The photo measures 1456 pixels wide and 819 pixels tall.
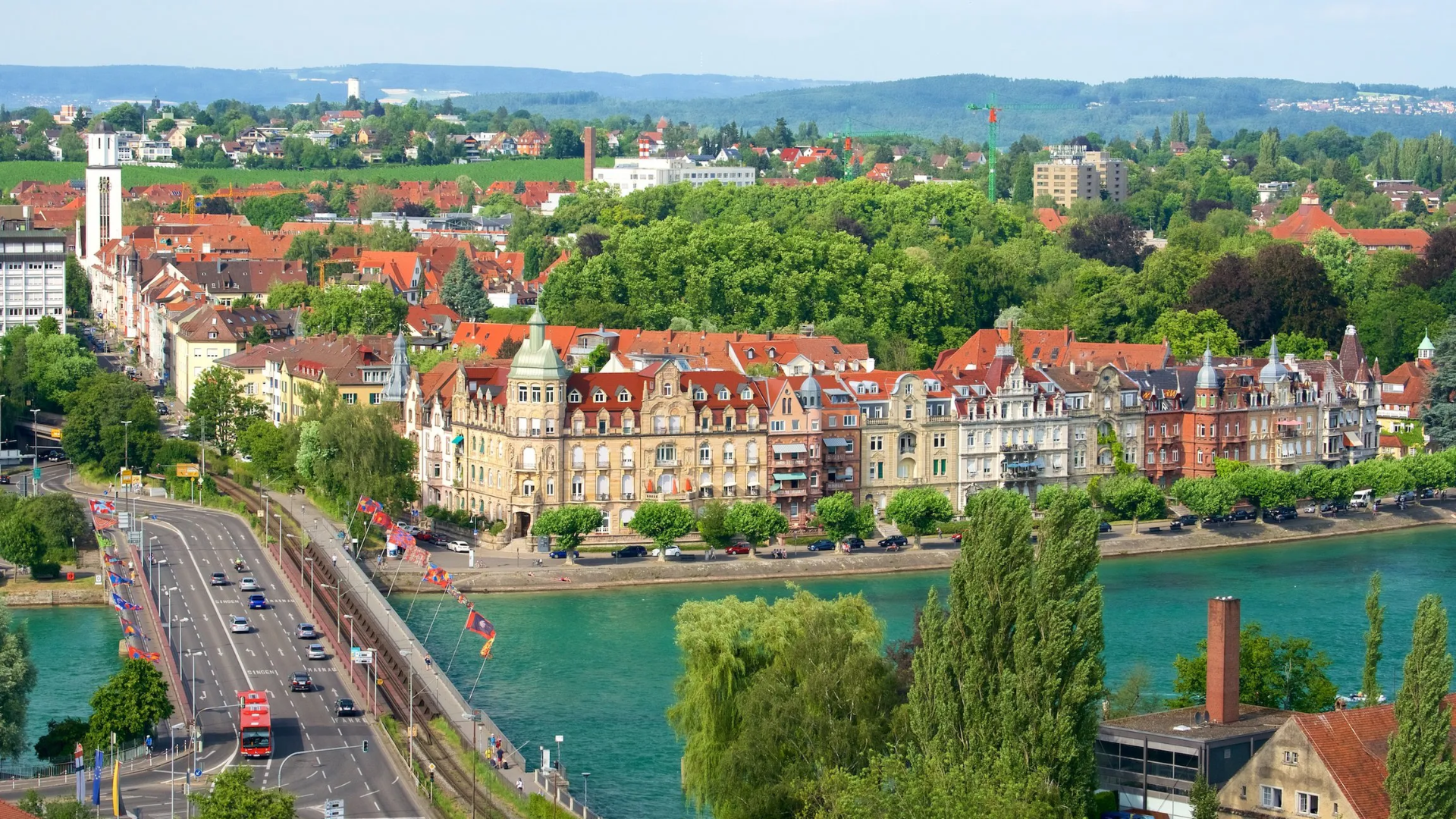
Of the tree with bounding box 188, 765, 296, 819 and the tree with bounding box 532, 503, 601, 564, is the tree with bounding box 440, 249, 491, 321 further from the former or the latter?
the tree with bounding box 188, 765, 296, 819

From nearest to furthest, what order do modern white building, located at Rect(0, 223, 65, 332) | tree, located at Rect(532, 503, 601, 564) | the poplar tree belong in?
the poplar tree, tree, located at Rect(532, 503, 601, 564), modern white building, located at Rect(0, 223, 65, 332)

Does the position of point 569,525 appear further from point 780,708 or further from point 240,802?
point 240,802

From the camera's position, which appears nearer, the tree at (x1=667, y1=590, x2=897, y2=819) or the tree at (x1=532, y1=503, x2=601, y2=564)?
the tree at (x1=667, y1=590, x2=897, y2=819)

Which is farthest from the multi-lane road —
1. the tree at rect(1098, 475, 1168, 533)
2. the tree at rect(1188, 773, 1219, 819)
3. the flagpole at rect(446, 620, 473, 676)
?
the tree at rect(1098, 475, 1168, 533)

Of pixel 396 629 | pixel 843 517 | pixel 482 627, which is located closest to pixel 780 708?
pixel 482 627

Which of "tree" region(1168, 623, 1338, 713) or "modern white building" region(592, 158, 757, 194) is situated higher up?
"modern white building" region(592, 158, 757, 194)

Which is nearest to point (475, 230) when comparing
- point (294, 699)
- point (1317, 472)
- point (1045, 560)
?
point (1317, 472)

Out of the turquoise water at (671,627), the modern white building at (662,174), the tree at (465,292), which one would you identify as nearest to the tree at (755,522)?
the turquoise water at (671,627)
